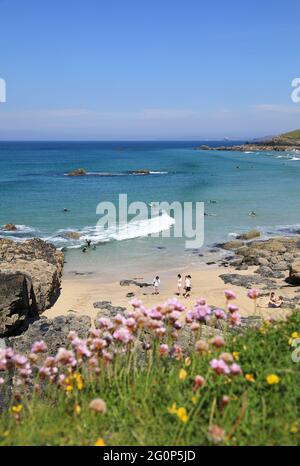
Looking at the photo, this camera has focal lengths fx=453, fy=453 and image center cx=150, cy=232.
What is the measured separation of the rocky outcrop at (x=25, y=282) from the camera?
1302 cm

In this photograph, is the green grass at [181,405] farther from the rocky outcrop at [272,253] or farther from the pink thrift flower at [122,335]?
the rocky outcrop at [272,253]

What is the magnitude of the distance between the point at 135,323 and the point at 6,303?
29.0 ft

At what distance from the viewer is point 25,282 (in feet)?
45.6

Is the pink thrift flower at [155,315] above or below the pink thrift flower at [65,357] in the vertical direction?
above

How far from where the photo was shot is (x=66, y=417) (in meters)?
4.55

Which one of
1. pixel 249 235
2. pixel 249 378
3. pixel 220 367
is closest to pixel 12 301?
pixel 249 378

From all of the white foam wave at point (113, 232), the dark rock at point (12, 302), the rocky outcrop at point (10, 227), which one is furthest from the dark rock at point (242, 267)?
the rocky outcrop at point (10, 227)

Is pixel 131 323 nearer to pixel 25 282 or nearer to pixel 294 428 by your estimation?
pixel 294 428

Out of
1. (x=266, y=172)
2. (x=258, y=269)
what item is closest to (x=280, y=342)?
(x=258, y=269)

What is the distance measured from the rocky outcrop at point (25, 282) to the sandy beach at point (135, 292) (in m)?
0.75

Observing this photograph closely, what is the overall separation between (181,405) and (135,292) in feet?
51.8

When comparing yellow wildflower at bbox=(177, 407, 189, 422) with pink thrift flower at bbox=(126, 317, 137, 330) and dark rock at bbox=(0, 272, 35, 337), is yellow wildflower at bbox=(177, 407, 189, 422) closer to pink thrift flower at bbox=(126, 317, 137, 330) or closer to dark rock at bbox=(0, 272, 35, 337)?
pink thrift flower at bbox=(126, 317, 137, 330)

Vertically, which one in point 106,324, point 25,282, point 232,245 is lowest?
point 232,245

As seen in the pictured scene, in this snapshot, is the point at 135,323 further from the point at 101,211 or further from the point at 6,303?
the point at 101,211
